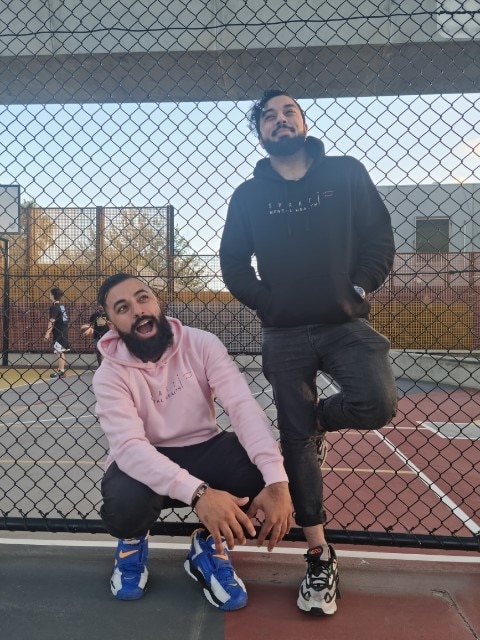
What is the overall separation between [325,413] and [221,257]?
770 millimetres

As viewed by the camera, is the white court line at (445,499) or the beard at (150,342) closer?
the beard at (150,342)

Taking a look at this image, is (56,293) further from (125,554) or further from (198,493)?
(198,493)

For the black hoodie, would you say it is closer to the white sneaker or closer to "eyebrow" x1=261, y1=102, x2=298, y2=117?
"eyebrow" x1=261, y1=102, x2=298, y2=117

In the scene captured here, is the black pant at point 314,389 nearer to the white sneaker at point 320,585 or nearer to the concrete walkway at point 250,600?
the white sneaker at point 320,585

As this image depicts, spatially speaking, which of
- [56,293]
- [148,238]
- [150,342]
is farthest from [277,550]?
[56,293]

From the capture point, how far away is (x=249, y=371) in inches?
476

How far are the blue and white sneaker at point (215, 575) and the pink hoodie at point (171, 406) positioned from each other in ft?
1.39

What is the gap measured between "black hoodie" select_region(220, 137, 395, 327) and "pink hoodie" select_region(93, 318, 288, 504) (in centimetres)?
30

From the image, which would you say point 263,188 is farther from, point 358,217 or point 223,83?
point 223,83

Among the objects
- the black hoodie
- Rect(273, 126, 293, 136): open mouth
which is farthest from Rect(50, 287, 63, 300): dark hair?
Rect(273, 126, 293, 136): open mouth

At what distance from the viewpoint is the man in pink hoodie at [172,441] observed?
1.77 meters

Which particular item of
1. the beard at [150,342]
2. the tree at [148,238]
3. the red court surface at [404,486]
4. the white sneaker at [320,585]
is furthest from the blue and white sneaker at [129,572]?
the tree at [148,238]

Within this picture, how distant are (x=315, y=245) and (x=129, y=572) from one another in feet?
4.90

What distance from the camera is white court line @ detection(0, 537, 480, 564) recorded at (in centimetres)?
229
